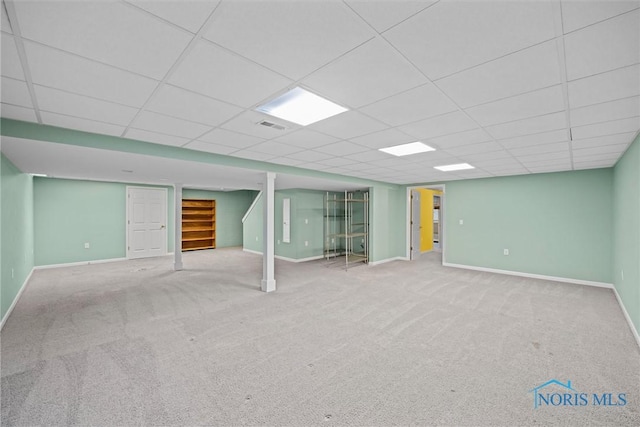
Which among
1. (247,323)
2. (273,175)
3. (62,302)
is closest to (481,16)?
(247,323)

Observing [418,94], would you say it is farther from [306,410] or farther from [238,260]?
[238,260]

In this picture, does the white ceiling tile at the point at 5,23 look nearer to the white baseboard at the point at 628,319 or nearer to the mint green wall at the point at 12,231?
the mint green wall at the point at 12,231

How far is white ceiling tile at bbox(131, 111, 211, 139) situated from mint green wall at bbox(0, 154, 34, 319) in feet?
6.93

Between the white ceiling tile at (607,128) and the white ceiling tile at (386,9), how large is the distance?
260 centimetres

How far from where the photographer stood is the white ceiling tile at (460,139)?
2891 mm

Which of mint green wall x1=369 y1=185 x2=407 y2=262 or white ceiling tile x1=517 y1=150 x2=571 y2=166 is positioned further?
mint green wall x1=369 y1=185 x2=407 y2=262

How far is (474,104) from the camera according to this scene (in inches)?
84.4

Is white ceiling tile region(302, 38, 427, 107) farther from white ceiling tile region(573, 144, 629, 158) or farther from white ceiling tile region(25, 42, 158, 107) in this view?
white ceiling tile region(573, 144, 629, 158)

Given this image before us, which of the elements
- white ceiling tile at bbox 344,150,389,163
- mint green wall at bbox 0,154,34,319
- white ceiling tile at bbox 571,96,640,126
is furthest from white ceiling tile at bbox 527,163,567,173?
mint green wall at bbox 0,154,34,319

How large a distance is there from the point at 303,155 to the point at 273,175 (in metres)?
0.93

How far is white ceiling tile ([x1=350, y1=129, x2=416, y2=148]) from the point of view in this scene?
2.89m

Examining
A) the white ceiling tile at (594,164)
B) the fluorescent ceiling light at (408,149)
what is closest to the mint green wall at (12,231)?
the fluorescent ceiling light at (408,149)

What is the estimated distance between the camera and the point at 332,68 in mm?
1625

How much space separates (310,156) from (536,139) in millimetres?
2780
